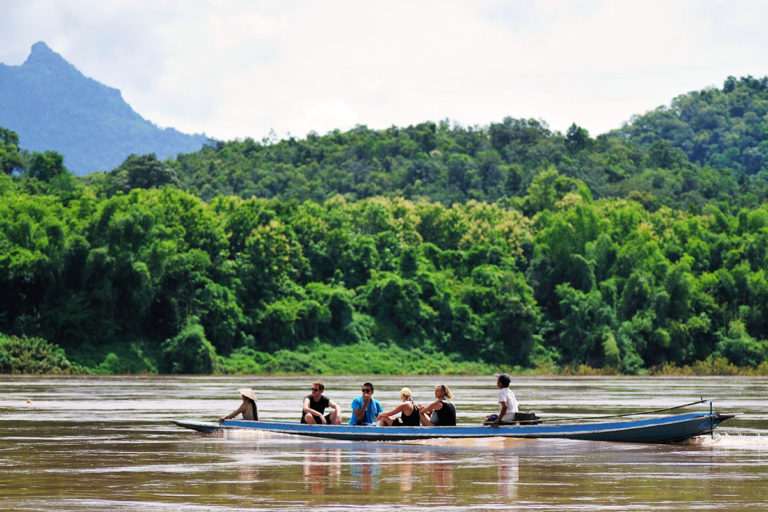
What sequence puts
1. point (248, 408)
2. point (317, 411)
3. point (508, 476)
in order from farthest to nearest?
point (248, 408)
point (317, 411)
point (508, 476)

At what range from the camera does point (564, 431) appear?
2155 cm

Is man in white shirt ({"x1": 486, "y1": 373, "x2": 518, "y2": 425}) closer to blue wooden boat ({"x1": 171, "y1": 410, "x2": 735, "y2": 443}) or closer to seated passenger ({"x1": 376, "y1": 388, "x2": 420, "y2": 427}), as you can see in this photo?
blue wooden boat ({"x1": 171, "y1": 410, "x2": 735, "y2": 443})

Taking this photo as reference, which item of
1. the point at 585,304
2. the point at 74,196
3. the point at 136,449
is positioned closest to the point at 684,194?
the point at 585,304

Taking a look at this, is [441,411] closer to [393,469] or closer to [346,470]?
[393,469]

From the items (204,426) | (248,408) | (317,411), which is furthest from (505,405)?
(204,426)

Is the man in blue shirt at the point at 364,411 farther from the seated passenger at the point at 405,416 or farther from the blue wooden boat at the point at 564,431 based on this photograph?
the blue wooden boat at the point at 564,431

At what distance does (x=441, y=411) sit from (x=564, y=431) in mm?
2312

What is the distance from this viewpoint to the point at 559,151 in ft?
422

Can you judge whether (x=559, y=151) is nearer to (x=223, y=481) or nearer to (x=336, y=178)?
(x=336, y=178)

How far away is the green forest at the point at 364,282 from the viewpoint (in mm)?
64812

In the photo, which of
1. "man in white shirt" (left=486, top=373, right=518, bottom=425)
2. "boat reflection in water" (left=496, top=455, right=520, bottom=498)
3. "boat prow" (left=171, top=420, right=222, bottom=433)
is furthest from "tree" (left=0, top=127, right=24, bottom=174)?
"boat reflection in water" (left=496, top=455, right=520, bottom=498)

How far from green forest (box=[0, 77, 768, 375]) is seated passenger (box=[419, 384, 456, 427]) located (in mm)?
44147

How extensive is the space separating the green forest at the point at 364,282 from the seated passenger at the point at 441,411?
44.1m

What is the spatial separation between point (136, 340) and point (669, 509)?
5586 centimetres
